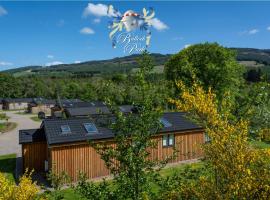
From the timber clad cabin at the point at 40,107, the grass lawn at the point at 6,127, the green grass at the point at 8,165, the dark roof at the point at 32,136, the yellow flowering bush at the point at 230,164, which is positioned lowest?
the green grass at the point at 8,165

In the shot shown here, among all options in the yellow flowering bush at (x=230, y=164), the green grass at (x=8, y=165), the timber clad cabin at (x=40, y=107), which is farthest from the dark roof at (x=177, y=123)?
the timber clad cabin at (x=40, y=107)

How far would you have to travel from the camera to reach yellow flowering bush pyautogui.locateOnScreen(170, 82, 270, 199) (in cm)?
883

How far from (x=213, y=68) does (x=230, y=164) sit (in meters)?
44.3

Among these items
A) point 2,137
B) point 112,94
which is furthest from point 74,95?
point 112,94

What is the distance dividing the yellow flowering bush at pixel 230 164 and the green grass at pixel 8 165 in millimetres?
21603

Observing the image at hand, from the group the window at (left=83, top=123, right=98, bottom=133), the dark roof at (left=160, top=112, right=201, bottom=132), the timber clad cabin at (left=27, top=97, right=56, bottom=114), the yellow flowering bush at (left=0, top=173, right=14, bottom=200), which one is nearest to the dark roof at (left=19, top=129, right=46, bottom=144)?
the window at (left=83, top=123, right=98, bottom=133)

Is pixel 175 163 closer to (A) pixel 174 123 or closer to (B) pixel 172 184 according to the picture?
(A) pixel 174 123

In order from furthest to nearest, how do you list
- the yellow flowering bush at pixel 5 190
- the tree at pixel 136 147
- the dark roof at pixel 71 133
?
1. the dark roof at pixel 71 133
2. the tree at pixel 136 147
3. the yellow flowering bush at pixel 5 190

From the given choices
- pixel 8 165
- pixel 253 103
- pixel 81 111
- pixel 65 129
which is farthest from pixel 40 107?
pixel 253 103

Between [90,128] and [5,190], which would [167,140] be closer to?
[90,128]

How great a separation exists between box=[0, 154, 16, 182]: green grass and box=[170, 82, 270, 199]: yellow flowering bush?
2160 centimetres

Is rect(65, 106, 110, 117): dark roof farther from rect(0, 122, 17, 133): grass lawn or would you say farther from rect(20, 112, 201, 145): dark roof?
rect(20, 112, 201, 145): dark roof

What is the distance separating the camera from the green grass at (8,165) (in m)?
28.5

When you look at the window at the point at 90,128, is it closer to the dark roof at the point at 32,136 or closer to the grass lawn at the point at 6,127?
the dark roof at the point at 32,136
